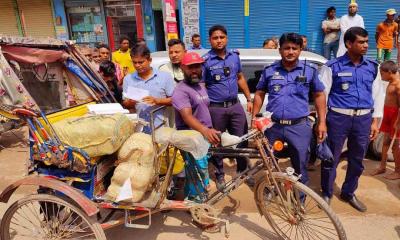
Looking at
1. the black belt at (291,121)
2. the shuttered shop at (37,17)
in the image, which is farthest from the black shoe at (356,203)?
the shuttered shop at (37,17)

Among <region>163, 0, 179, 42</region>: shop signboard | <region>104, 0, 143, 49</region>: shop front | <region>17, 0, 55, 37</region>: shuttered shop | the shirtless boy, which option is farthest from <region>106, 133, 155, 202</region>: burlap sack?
<region>17, 0, 55, 37</region>: shuttered shop

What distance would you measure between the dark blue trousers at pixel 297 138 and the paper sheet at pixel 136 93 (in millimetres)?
1339

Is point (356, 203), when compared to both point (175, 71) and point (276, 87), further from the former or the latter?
point (175, 71)

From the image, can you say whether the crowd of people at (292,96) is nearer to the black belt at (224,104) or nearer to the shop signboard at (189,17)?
the black belt at (224,104)

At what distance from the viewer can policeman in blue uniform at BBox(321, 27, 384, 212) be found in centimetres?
304

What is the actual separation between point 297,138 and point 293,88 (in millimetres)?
Answer: 473

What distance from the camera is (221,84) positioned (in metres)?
3.59

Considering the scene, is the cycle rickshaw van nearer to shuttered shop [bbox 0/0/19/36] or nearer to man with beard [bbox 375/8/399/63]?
man with beard [bbox 375/8/399/63]

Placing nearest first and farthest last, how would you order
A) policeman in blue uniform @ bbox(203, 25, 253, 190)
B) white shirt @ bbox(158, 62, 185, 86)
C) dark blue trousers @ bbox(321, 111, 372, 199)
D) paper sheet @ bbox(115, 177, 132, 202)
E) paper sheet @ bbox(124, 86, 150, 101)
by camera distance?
paper sheet @ bbox(115, 177, 132, 202), dark blue trousers @ bbox(321, 111, 372, 199), paper sheet @ bbox(124, 86, 150, 101), policeman in blue uniform @ bbox(203, 25, 253, 190), white shirt @ bbox(158, 62, 185, 86)

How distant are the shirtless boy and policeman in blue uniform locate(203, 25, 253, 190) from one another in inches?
68.7

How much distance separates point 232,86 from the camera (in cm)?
362

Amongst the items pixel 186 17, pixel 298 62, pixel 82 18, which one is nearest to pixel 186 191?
pixel 298 62

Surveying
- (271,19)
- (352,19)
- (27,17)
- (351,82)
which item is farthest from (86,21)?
(351,82)

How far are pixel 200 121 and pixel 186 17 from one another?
791 centimetres
